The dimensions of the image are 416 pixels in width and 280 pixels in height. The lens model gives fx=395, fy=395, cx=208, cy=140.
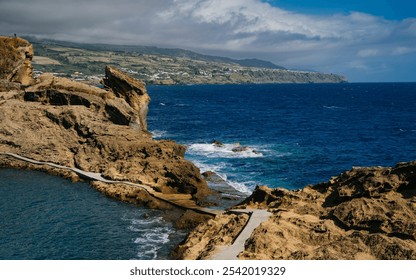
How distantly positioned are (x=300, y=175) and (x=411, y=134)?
1843 inches

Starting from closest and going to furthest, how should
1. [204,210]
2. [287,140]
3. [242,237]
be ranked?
[242,237], [204,210], [287,140]

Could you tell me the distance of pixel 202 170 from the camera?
5531 cm

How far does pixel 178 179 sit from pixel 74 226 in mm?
13242

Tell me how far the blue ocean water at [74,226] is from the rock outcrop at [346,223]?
420 cm

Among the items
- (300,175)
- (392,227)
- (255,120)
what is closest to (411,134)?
(255,120)

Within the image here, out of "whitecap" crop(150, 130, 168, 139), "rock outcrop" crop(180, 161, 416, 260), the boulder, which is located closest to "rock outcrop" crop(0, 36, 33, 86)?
the boulder

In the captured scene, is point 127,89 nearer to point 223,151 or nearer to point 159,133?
point 159,133

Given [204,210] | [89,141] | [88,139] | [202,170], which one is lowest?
[202,170]

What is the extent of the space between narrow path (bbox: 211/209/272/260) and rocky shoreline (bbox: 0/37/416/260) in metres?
0.48

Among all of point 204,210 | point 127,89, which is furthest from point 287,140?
point 204,210

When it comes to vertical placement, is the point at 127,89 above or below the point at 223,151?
above

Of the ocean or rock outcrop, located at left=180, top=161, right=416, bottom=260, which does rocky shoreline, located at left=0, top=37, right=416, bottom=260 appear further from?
the ocean

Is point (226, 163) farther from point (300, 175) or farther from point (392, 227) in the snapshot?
point (392, 227)

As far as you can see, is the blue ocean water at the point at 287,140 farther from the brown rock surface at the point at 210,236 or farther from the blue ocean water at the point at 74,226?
the brown rock surface at the point at 210,236
